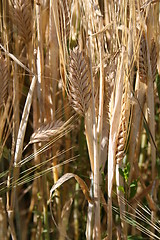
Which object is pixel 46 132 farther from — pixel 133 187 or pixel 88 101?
pixel 133 187

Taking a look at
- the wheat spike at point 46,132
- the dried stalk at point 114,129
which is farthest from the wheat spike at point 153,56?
the wheat spike at point 46,132

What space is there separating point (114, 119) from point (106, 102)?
0.08 metres

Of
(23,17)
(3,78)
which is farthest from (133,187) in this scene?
(23,17)

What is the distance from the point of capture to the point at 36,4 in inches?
42.4

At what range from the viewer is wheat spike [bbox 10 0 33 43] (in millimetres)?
1107

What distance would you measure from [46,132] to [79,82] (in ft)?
0.53

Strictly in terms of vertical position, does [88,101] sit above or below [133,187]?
above

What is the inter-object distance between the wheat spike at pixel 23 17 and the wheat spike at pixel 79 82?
0.24m

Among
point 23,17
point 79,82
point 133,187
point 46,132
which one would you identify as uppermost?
point 23,17

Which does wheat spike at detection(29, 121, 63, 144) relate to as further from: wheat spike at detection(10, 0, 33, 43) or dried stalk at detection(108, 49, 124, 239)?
wheat spike at detection(10, 0, 33, 43)

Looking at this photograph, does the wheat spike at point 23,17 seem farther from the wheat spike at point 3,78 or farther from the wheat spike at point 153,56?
the wheat spike at point 153,56

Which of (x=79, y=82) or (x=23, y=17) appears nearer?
(x=79, y=82)

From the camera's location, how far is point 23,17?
112 centimetres

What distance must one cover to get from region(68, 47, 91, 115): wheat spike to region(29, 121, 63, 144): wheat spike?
10 cm
